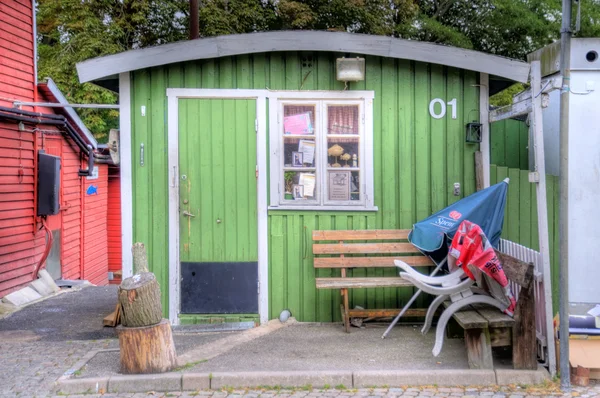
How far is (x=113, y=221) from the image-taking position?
1678 centimetres

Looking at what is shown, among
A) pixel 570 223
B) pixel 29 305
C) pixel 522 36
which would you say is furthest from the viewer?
pixel 522 36

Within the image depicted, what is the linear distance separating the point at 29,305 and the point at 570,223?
748cm

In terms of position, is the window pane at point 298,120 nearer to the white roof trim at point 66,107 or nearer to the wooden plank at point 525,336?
the wooden plank at point 525,336

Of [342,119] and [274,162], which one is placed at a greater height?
[342,119]

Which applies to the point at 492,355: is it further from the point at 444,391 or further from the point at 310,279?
the point at 310,279

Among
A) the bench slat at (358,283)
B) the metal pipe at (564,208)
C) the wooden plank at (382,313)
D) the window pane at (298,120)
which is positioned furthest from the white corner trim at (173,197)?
the metal pipe at (564,208)

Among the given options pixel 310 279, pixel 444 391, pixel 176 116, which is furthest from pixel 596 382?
pixel 176 116

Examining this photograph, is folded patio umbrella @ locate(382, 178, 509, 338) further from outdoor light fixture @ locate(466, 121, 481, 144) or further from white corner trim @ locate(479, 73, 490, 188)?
outdoor light fixture @ locate(466, 121, 481, 144)

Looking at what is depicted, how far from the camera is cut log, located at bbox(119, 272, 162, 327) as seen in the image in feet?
17.5

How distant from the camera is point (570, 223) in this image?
18.5ft

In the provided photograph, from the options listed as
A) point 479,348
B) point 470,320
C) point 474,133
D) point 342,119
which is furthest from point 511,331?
point 342,119

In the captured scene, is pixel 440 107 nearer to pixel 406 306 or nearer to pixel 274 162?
pixel 274 162

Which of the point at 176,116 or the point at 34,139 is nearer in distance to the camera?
the point at 176,116

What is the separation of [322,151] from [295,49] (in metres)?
1.11
